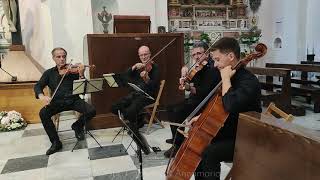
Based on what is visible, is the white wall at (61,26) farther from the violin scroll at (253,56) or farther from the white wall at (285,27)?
the violin scroll at (253,56)

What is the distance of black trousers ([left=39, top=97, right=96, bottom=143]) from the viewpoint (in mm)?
3896

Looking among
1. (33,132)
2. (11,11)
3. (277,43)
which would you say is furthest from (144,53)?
(277,43)

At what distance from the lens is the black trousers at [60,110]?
153 inches

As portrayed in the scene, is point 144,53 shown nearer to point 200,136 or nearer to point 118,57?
point 118,57

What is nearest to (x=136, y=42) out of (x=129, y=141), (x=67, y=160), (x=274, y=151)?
(x=129, y=141)

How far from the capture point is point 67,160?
346 centimetres

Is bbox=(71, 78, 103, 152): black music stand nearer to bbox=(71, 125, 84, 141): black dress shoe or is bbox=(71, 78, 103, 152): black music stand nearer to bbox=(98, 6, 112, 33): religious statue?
bbox=(71, 125, 84, 141): black dress shoe

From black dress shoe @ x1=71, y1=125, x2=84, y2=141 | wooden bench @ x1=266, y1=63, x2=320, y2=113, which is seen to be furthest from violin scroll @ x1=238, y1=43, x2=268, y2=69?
wooden bench @ x1=266, y1=63, x2=320, y2=113

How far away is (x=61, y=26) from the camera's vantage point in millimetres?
6395

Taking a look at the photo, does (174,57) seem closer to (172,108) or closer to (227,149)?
(172,108)

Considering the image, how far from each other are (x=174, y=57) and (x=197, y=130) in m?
3.25

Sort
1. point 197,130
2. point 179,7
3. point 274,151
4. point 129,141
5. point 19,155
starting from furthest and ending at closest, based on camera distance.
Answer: point 179,7, point 129,141, point 19,155, point 197,130, point 274,151

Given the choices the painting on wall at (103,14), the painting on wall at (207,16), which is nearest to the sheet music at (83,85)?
the painting on wall at (103,14)

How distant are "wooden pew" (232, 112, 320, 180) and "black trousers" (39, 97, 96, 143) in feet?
8.68
